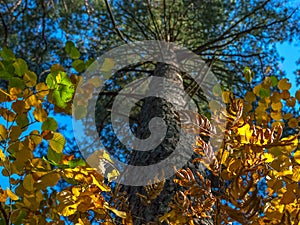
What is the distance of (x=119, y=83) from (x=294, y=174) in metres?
4.36

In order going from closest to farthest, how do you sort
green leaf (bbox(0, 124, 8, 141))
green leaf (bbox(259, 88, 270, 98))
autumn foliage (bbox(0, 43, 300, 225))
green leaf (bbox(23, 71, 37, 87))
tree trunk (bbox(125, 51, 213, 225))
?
autumn foliage (bbox(0, 43, 300, 225))
green leaf (bbox(0, 124, 8, 141))
green leaf (bbox(23, 71, 37, 87))
green leaf (bbox(259, 88, 270, 98))
tree trunk (bbox(125, 51, 213, 225))

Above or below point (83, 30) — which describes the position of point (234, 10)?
above

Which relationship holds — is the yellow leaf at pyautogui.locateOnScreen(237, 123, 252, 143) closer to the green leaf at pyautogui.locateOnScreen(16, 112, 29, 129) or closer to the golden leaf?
the golden leaf

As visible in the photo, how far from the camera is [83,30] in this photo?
5109mm

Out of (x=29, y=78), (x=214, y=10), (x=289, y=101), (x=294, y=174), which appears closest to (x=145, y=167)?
(x=289, y=101)

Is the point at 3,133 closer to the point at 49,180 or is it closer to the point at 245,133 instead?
the point at 49,180

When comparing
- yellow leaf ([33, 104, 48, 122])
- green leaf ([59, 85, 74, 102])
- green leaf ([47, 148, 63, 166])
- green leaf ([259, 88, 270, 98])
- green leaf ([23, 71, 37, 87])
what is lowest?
green leaf ([47, 148, 63, 166])

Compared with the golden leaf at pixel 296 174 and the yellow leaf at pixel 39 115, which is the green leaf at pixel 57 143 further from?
the golden leaf at pixel 296 174

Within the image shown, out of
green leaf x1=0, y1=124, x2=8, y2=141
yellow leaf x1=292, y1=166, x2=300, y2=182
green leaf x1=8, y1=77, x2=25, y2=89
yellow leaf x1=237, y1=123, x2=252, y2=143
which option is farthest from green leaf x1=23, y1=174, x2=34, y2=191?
yellow leaf x1=292, y1=166, x2=300, y2=182

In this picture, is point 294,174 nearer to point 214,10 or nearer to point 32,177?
point 32,177

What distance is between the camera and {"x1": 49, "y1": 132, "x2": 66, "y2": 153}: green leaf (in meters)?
0.99

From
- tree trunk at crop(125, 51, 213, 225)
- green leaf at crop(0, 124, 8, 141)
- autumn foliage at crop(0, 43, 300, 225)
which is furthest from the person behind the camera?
tree trunk at crop(125, 51, 213, 225)

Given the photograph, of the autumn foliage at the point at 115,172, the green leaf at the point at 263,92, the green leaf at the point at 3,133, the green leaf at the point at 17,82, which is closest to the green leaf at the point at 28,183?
the autumn foliage at the point at 115,172

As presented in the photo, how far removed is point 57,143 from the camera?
1.00 m
